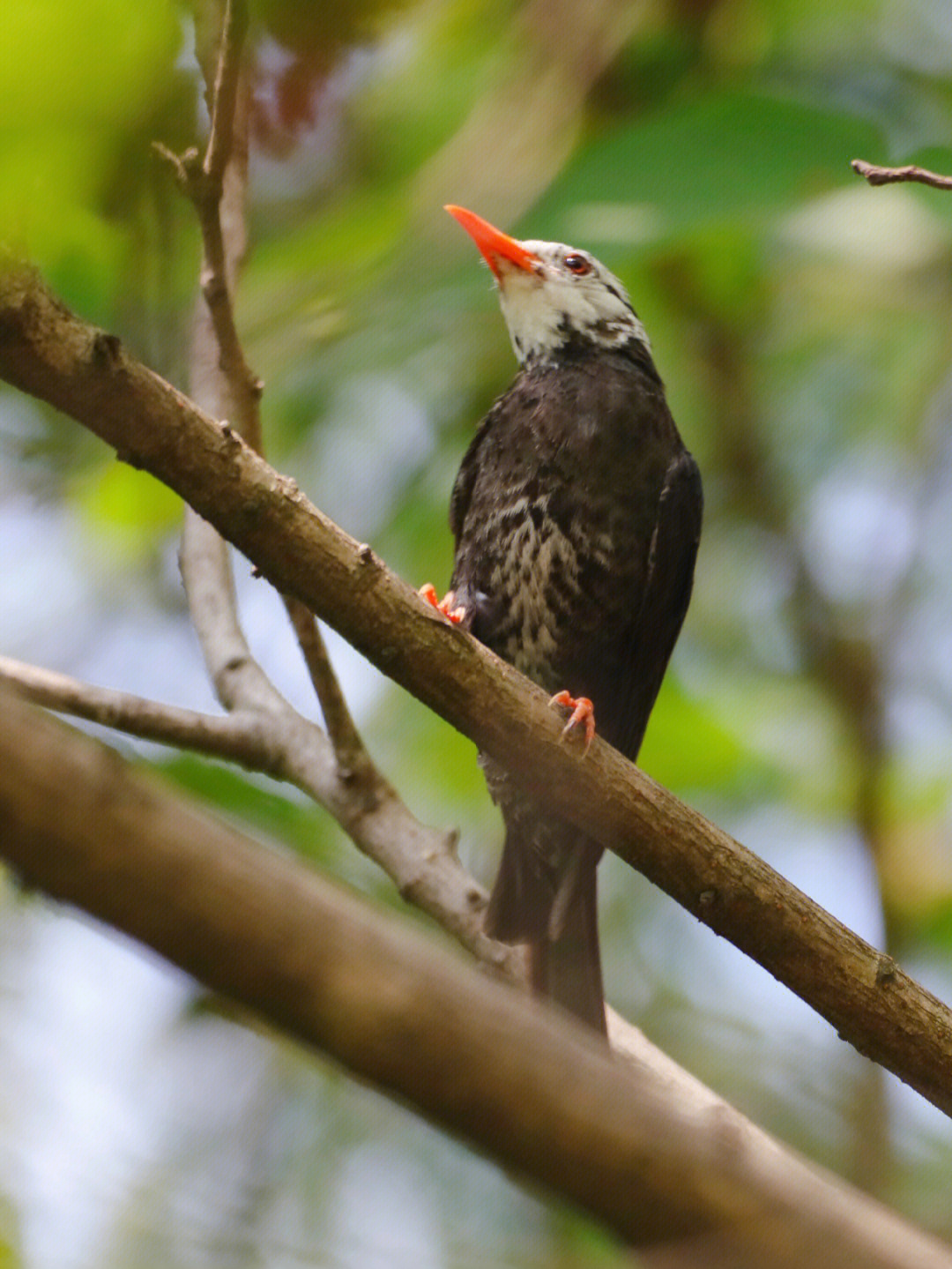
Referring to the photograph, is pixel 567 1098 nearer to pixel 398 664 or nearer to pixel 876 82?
pixel 398 664

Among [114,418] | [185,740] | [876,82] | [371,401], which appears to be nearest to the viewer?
[114,418]

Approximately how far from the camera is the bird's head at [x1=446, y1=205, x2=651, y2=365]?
4.68 m

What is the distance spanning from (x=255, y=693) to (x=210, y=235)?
3.74 ft

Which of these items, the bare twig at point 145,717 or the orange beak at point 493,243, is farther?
the orange beak at point 493,243

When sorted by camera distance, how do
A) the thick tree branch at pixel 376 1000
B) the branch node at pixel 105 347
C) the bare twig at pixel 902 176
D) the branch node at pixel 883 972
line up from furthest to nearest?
the branch node at pixel 883 972 → the bare twig at pixel 902 176 → the branch node at pixel 105 347 → the thick tree branch at pixel 376 1000

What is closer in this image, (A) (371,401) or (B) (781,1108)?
(B) (781,1108)

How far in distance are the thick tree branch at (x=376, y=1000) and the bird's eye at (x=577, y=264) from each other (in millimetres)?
4041

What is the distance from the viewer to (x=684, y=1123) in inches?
40.7

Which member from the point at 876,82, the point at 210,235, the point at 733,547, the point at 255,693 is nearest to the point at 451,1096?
the point at 210,235

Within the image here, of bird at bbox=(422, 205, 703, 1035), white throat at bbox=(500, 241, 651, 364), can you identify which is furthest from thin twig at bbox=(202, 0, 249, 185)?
white throat at bbox=(500, 241, 651, 364)

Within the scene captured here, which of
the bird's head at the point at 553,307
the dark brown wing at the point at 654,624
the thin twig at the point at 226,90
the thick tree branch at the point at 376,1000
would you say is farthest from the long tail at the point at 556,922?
the thick tree branch at the point at 376,1000

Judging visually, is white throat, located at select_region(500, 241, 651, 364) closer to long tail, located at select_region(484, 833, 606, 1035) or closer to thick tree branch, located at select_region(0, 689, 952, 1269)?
long tail, located at select_region(484, 833, 606, 1035)

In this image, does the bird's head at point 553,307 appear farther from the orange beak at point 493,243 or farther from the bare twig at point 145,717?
the bare twig at point 145,717

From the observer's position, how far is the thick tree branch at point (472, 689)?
7.89ft
